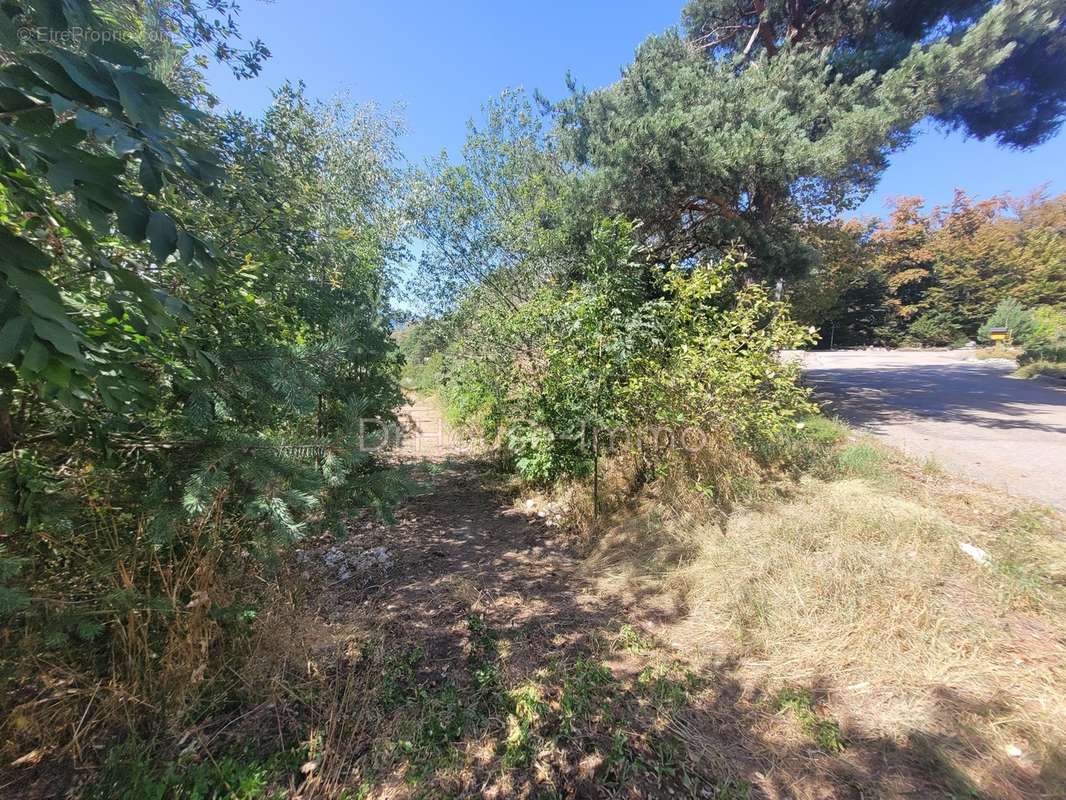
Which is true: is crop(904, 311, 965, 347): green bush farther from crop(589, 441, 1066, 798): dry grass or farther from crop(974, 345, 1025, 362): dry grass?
crop(589, 441, 1066, 798): dry grass

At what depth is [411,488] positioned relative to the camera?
220 cm

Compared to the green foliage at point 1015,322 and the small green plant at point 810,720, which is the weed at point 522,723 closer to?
the small green plant at point 810,720

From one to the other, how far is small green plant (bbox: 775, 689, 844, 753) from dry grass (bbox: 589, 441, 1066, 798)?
0.19 ft

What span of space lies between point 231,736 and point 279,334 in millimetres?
2161

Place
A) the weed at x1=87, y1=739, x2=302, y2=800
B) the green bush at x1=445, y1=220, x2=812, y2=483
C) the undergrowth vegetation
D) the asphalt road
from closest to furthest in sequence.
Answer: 1. the undergrowth vegetation
2. the weed at x1=87, y1=739, x2=302, y2=800
3. the green bush at x1=445, y1=220, x2=812, y2=483
4. the asphalt road

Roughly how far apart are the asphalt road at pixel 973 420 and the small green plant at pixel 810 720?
3.57m

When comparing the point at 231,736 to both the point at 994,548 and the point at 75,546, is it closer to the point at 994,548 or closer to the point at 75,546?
the point at 75,546

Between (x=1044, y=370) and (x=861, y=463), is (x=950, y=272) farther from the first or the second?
(x=861, y=463)

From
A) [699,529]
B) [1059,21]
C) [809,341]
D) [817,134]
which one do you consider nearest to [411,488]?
[699,529]

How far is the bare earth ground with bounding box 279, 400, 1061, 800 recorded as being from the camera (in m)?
1.61

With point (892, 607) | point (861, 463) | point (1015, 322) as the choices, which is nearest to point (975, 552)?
point (892, 607)

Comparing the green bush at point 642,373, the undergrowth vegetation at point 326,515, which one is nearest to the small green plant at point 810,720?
the undergrowth vegetation at point 326,515

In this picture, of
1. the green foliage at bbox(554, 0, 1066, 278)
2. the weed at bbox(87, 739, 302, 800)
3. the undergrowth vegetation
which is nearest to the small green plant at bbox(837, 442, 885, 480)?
the undergrowth vegetation

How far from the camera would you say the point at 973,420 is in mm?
6664
